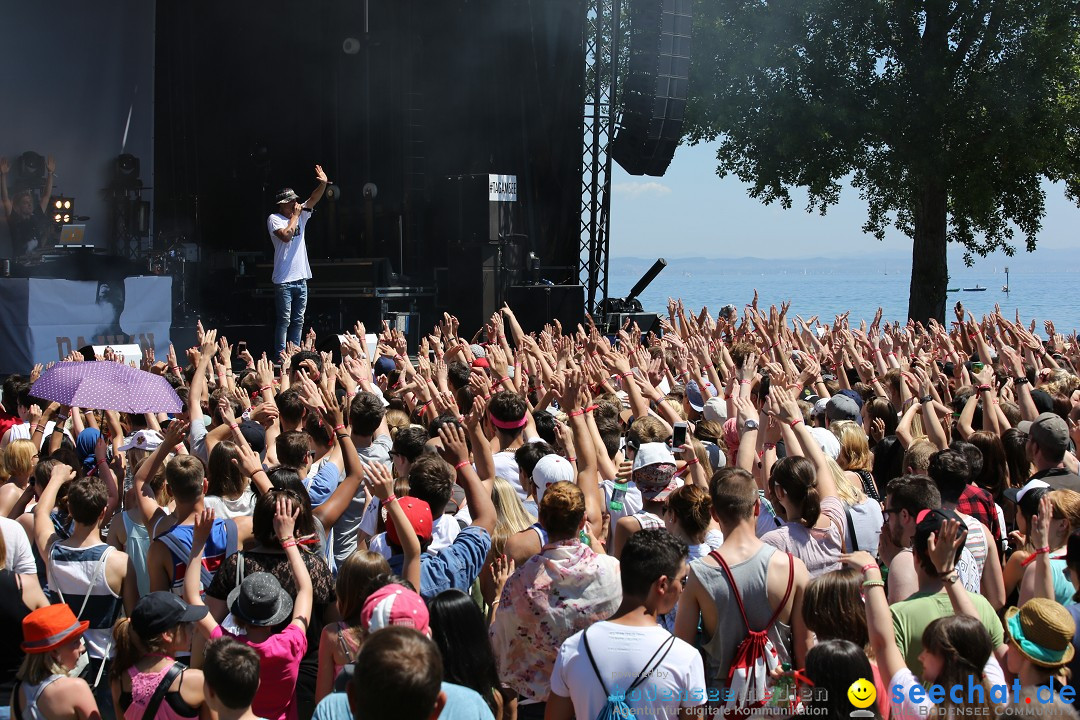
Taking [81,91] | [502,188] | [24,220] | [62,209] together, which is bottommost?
[24,220]

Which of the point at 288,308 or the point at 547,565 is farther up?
the point at 288,308

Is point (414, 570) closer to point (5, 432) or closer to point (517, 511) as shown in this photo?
point (517, 511)

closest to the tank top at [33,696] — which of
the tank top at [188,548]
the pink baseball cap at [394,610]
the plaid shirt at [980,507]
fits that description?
the tank top at [188,548]

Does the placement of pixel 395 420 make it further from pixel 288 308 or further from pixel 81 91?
pixel 81 91

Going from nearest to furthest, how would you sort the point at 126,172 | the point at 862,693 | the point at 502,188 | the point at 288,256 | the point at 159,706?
the point at 862,693
the point at 159,706
the point at 288,256
the point at 502,188
the point at 126,172

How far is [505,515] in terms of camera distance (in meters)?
3.98

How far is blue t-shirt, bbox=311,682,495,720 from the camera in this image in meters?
2.45

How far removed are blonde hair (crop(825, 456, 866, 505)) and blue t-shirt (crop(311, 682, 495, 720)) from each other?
195 cm

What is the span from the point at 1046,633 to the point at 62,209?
44.7ft

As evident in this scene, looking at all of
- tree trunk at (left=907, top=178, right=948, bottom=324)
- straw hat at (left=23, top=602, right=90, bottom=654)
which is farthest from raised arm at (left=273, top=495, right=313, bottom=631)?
tree trunk at (left=907, top=178, right=948, bottom=324)

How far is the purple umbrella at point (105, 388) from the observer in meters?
4.79

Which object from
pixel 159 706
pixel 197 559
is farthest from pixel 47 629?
pixel 197 559

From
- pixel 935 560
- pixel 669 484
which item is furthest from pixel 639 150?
pixel 935 560

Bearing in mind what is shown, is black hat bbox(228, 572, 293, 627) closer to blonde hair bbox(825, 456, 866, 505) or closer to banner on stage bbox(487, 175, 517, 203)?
blonde hair bbox(825, 456, 866, 505)
